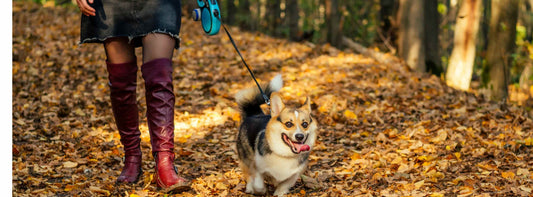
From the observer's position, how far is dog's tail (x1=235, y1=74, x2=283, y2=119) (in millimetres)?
4320

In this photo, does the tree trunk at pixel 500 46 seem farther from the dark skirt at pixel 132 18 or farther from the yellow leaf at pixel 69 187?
the yellow leaf at pixel 69 187

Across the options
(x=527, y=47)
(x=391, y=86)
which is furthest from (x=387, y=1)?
(x=391, y=86)

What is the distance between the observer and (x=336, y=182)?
14.1 ft

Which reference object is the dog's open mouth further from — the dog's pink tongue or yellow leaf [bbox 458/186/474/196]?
yellow leaf [bbox 458/186/474/196]

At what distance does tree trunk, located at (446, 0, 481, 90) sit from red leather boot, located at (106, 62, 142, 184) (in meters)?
7.00

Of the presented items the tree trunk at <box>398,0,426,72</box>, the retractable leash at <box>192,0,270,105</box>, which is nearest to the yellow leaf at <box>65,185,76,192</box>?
the retractable leash at <box>192,0,270,105</box>

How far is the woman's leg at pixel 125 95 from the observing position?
398 cm

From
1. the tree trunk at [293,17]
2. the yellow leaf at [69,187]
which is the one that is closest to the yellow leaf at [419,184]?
the yellow leaf at [69,187]

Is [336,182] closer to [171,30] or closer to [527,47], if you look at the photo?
[171,30]

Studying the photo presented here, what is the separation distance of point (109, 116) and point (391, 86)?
4265 mm

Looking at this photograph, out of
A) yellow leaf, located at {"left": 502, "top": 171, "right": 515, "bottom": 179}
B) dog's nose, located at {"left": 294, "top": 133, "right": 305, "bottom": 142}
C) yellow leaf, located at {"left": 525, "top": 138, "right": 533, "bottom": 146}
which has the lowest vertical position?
yellow leaf, located at {"left": 502, "top": 171, "right": 515, "bottom": 179}

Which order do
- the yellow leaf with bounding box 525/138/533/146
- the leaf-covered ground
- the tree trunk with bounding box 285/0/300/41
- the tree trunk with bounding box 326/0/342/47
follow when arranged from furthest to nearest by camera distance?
the tree trunk with bounding box 285/0/300/41
the tree trunk with bounding box 326/0/342/47
the yellow leaf with bounding box 525/138/533/146
the leaf-covered ground

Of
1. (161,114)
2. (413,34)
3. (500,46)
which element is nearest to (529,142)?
(161,114)

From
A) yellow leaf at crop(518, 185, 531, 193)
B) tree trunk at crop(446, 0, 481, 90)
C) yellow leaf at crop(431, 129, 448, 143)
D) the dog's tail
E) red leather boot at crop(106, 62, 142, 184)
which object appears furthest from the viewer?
tree trunk at crop(446, 0, 481, 90)
